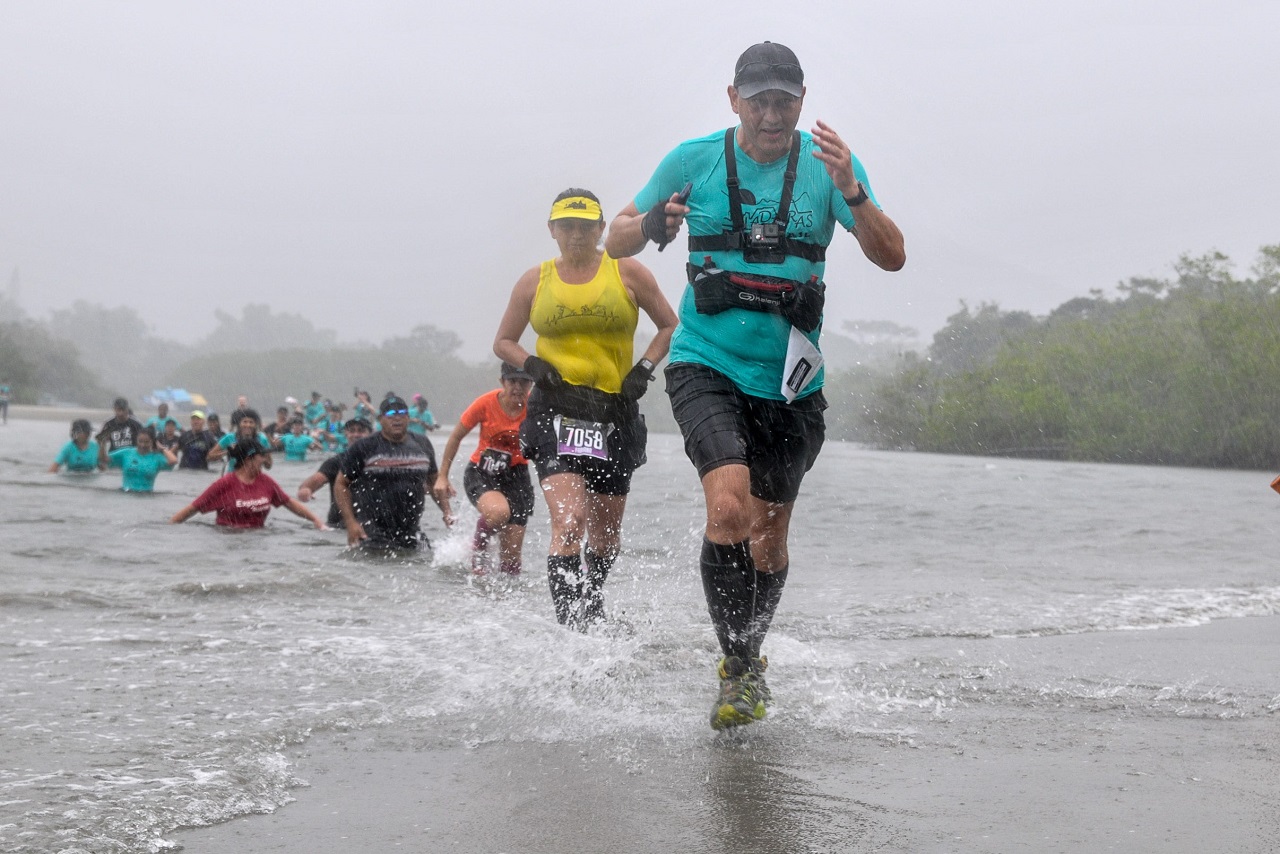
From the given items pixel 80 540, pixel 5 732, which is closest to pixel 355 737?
pixel 5 732

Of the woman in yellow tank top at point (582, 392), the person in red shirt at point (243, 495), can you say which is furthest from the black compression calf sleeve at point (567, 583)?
the person in red shirt at point (243, 495)

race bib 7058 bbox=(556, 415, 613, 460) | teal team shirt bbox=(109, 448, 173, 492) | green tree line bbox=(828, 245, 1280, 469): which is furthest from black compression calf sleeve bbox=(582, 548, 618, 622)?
green tree line bbox=(828, 245, 1280, 469)

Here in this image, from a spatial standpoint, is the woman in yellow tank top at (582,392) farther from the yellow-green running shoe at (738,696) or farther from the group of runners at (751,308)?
the yellow-green running shoe at (738,696)

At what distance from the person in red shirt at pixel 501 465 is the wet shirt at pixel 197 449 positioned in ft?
49.7

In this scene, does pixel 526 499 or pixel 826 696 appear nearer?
pixel 826 696

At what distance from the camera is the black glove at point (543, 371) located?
18.6 feet

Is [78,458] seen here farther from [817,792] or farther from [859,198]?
[817,792]

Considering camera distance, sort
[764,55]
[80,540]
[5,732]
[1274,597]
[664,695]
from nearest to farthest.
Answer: [5,732] < [764,55] < [664,695] < [1274,597] < [80,540]

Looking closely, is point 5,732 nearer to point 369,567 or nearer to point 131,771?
point 131,771

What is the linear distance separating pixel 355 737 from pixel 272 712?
446mm

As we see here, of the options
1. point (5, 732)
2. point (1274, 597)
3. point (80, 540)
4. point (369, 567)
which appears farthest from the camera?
point (80, 540)

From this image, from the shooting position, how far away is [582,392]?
569cm

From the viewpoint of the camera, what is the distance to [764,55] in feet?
13.6

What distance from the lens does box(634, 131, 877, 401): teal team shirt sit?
430 centimetres
